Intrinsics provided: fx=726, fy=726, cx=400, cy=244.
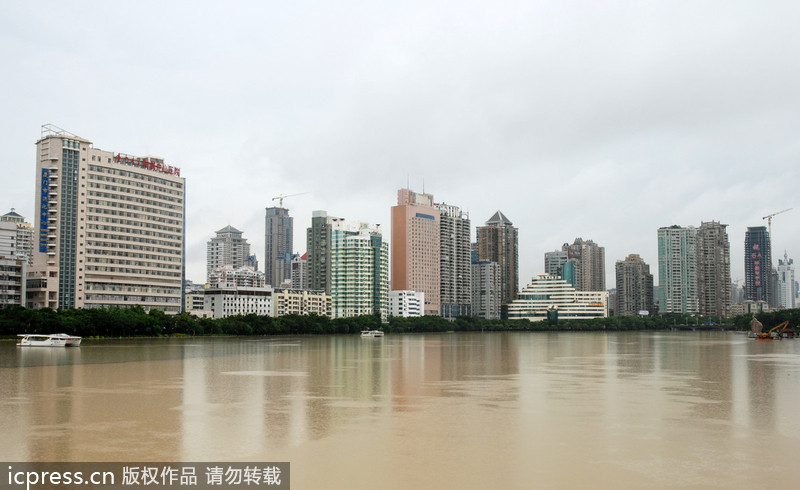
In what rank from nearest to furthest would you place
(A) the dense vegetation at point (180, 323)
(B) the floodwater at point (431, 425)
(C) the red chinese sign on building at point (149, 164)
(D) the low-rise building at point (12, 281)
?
(B) the floodwater at point (431, 425) < (A) the dense vegetation at point (180, 323) < (D) the low-rise building at point (12, 281) < (C) the red chinese sign on building at point (149, 164)

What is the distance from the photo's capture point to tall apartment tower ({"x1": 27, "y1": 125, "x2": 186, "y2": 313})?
4788 inches

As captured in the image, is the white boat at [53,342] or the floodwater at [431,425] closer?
the floodwater at [431,425]

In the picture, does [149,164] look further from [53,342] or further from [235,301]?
[53,342]

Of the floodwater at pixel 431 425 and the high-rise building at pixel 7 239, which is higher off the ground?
the high-rise building at pixel 7 239

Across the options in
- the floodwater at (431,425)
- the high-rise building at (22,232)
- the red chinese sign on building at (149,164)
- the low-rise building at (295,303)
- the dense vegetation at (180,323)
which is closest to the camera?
the floodwater at (431,425)

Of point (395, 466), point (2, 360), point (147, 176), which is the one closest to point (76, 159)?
point (147, 176)

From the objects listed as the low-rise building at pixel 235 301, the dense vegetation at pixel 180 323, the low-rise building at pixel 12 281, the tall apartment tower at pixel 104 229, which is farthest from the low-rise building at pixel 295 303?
the low-rise building at pixel 12 281

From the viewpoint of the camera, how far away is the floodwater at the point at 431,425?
17.8 meters

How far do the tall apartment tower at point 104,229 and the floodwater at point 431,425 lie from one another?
3355 inches

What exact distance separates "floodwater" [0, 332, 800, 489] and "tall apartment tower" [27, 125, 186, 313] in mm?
85213

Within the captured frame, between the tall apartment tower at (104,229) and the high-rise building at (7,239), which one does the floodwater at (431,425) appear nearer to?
the tall apartment tower at (104,229)

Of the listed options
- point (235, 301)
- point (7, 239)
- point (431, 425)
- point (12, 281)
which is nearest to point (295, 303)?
point (235, 301)

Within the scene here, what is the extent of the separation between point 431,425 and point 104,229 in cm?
11731

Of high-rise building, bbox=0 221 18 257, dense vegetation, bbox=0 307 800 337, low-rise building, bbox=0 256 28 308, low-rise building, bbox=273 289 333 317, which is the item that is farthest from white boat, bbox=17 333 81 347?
low-rise building, bbox=273 289 333 317
